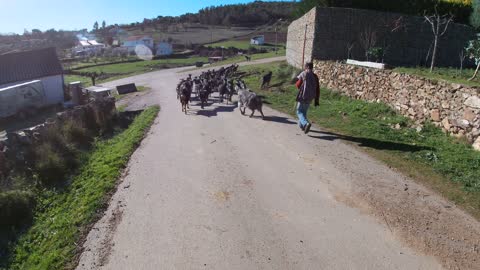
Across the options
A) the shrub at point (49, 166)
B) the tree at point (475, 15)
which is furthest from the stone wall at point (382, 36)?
the shrub at point (49, 166)

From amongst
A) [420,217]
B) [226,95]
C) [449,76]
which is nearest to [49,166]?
[420,217]

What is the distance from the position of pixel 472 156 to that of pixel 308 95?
466 centimetres

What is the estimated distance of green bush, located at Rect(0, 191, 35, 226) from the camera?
805cm

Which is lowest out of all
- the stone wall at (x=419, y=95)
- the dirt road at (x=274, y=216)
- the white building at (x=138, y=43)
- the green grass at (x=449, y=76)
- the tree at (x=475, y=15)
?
the white building at (x=138, y=43)

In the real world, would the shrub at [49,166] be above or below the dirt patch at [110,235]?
below

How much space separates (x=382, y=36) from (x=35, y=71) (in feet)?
92.7

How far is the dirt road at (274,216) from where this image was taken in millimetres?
5500

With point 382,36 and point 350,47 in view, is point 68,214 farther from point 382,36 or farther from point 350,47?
point 382,36

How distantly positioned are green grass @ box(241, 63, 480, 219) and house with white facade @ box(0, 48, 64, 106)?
929 inches

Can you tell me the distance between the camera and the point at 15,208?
27.1 ft

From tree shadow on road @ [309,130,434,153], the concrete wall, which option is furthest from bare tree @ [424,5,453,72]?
the concrete wall

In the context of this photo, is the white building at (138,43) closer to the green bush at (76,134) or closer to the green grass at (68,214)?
the green bush at (76,134)

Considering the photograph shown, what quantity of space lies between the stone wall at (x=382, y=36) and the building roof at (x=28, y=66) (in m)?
23.8

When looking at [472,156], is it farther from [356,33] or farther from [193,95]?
[193,95]
